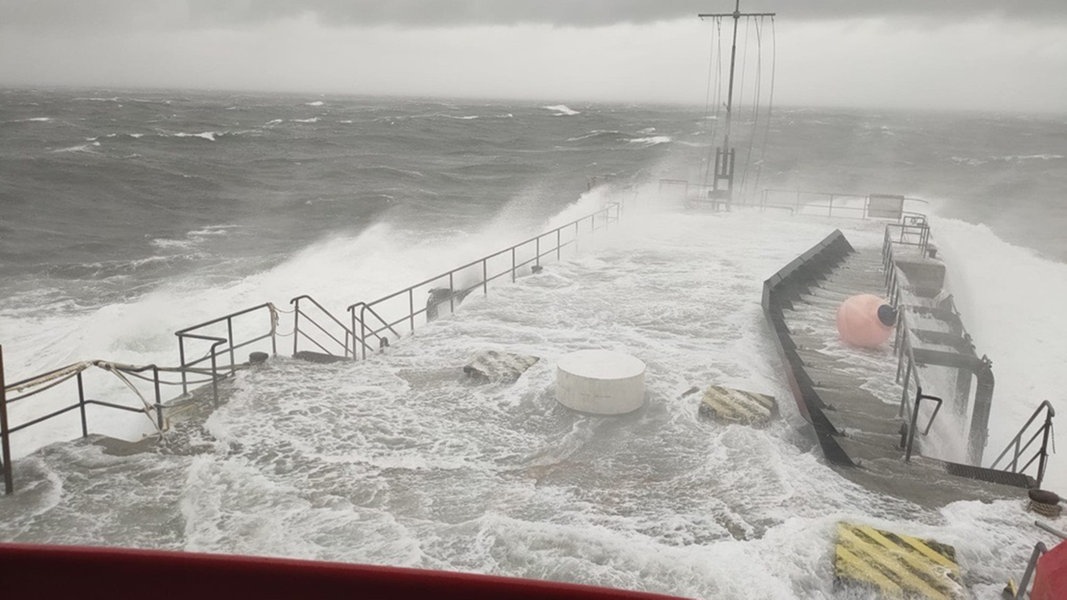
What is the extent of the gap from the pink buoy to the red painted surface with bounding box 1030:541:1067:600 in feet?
32.3

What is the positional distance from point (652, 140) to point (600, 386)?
10651 centimetres

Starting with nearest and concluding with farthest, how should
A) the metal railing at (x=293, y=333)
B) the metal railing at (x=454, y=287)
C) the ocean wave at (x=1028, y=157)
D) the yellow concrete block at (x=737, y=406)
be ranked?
the metal railing at (x=293, y=333), the yellow concrete block at (x=737, y=406), the metal railing at (x=454, y=287), the ocean wave at (x=1028, y=157)

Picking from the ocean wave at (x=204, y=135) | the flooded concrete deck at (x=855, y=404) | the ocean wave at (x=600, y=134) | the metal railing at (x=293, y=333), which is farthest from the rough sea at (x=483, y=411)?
the ocean wave at (x=600, y=134)

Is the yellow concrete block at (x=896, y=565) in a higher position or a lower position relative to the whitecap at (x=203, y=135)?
lower

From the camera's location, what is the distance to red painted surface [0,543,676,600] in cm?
164

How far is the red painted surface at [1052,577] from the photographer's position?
4785mm

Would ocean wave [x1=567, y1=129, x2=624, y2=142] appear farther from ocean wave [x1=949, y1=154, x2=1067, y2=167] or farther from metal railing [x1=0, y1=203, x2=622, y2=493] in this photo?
metal railing [x1=0, y1=203, x2=622, y2=493]

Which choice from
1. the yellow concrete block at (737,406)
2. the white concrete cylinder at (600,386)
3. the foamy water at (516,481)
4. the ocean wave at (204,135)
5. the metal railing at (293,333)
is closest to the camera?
the foamy water at (516,481)

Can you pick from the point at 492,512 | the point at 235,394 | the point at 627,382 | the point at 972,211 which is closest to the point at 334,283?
the point at 235,394

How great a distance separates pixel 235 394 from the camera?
11750 millimetres

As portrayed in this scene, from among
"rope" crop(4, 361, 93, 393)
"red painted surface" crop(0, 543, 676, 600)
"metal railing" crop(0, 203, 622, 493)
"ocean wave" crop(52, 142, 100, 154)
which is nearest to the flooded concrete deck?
"metal railing" crop(0, 203, 622, 493)

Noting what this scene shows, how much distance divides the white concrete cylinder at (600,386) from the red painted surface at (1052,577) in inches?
253

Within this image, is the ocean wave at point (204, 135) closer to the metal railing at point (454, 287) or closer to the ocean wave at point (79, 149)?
the ocean wave at point (79, 149)

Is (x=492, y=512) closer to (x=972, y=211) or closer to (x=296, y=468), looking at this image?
(x=296, y=468)
